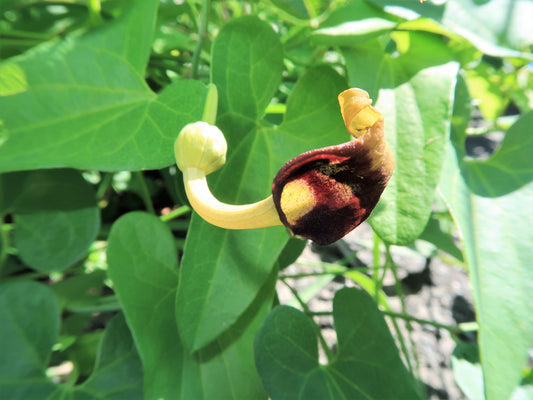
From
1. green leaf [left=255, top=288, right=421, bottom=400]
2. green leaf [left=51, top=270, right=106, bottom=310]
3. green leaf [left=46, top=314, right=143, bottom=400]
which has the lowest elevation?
green leaf [left=51, top=270, right=106, bottom=310]

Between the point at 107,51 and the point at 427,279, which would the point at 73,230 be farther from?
the point at 427,279

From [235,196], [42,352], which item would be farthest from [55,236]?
[235,196]

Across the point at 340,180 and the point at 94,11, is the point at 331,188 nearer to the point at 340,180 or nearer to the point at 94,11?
the point at 340,180

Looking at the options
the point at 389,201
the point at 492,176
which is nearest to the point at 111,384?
the point at 389,201

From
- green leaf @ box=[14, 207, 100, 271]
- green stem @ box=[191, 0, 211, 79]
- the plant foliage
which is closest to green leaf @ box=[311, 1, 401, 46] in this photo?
the plant foliage

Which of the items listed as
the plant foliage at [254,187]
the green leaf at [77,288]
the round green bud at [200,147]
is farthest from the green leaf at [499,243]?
the green leaf at [77,288]

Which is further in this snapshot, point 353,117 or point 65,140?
point 65,140

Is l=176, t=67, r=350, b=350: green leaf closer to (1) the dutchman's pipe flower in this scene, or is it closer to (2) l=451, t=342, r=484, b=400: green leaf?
(1) the dutchman's pipe flower
